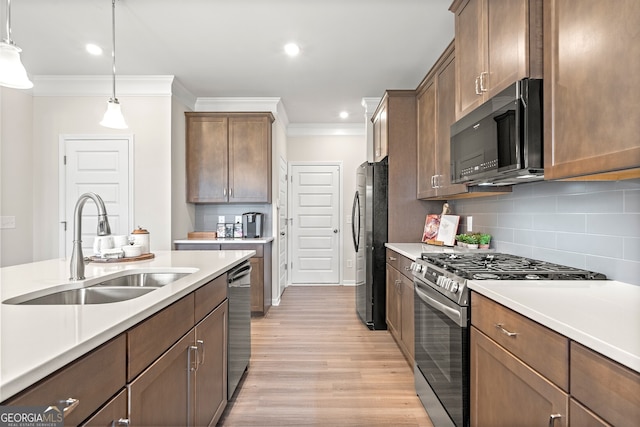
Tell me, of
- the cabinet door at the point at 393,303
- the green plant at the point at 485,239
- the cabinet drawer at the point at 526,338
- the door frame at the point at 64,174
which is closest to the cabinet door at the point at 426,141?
the green plant at the point at 485,239

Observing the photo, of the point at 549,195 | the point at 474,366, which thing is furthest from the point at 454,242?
the point at 474,366

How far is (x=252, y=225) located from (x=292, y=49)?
2134 millimetres

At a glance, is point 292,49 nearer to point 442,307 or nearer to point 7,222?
point 442,307

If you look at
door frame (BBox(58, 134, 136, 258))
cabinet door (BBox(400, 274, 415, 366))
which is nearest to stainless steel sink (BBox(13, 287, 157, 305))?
cabinet door (BBox(400, 274, 415, 366))

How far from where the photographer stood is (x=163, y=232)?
386cm

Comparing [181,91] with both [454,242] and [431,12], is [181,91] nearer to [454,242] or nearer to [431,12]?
[431,12]

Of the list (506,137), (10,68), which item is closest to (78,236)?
(10,68)

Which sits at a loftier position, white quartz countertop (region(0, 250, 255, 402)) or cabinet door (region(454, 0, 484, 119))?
cabinet door (region(454, 0, 484, 119))

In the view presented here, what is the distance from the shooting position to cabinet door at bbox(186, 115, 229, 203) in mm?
4316

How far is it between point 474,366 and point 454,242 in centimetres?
166

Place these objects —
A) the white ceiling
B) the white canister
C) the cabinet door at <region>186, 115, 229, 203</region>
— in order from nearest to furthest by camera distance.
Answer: the white canister, the white ceiling, the cabinet door at <region>186, 115, 229, 203</region>

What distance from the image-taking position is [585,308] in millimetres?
1080

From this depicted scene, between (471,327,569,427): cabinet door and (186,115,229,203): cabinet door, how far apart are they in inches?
138

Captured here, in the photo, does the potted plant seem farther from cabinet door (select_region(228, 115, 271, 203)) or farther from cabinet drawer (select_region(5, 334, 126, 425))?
cabinet door (select_region(228, 115, 271, 203))
